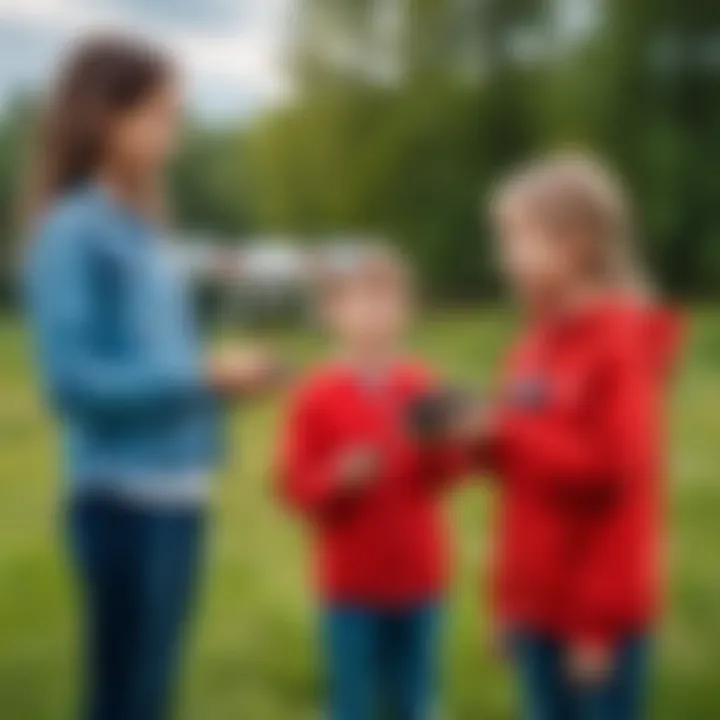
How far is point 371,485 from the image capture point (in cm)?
108

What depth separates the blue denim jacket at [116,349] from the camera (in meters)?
1.03

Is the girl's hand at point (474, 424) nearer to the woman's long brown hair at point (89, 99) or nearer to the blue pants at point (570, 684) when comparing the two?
the blue pants at point (570, 684)

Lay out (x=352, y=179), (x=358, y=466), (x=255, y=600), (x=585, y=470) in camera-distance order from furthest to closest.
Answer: (x=255, y=600), (x=352, y=179), (x=358, y=466), (x=585, y=470)

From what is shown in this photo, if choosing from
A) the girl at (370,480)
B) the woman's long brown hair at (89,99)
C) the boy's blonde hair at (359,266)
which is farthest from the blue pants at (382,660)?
the woman's long brown hair at (89,99)

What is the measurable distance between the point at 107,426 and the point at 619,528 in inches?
12.1

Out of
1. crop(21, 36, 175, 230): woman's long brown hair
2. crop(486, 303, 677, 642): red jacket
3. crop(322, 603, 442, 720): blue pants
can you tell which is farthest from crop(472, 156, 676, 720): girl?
crop(21, 36, 175, 230): woman's long brown hair

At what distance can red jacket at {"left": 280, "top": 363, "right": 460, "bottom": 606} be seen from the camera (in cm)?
108

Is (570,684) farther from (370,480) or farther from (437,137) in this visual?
(437,137)

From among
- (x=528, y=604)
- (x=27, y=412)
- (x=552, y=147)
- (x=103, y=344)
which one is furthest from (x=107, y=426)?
(x=552, y=147)

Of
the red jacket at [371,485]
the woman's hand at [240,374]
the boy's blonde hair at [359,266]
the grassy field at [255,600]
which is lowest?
the grassy field at [255,600]

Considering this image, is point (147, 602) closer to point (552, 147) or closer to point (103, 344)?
point (103, 344)

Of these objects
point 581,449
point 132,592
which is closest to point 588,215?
point 581,449

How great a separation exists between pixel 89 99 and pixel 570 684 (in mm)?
442

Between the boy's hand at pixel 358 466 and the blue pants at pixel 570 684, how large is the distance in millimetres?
131
